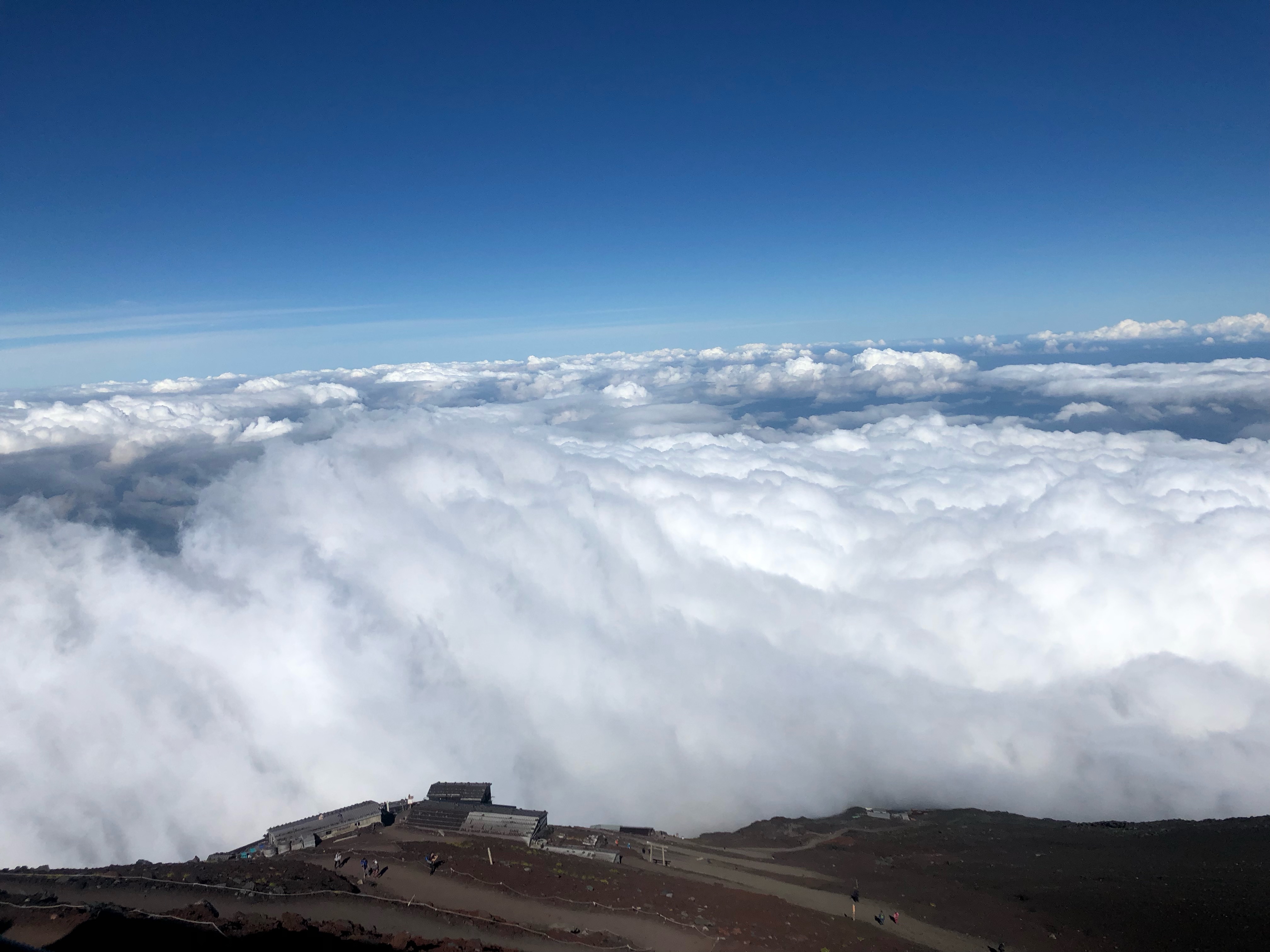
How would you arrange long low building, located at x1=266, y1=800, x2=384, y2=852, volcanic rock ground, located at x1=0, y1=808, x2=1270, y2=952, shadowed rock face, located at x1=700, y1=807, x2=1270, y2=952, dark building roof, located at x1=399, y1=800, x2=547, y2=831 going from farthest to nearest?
dark building roof, located at x1=399, y1=800, x2=547, y2=831 < long low building, located at x1=266, y1=800, x2=384, y2=852 < shadowed rock face, located at x1=700, y1=807, x2=1270, y2=952 < volcanic rock ground, located at x1=0, y1=808, x2=1270, y2=952

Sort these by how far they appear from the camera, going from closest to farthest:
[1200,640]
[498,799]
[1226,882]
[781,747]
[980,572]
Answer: [1226,882], [498,799], [781,747], [1200,640], [980,572]

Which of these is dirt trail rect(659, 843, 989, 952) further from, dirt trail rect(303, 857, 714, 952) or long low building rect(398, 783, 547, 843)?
dirt trail rect(303, 857, 714, 952)

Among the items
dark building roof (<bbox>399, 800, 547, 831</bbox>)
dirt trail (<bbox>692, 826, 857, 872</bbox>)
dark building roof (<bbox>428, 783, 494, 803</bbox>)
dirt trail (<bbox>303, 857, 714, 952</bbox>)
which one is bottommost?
dirt trail (<bbox>692, 826, 857, 872</bbox>)

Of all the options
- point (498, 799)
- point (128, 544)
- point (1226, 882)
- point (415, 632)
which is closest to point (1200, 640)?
point (1226, 882)

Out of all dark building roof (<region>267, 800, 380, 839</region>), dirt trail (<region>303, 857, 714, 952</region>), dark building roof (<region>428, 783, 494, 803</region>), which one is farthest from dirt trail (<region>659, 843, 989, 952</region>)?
dark building roof (<region>267, 800, 380, 839</region>)

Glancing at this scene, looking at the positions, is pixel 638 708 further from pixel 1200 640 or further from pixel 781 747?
pixel 1200 640
